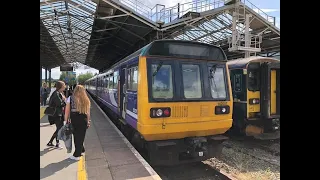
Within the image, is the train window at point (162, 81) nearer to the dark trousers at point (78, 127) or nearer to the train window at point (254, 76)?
the dark trousers at point (78, 127)

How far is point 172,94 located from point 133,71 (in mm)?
1454

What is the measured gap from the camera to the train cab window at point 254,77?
8562 mm

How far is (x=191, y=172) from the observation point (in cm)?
581

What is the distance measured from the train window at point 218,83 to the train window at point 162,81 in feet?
3.47

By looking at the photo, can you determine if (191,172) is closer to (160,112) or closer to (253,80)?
(160,112)

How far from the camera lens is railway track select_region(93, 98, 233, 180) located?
5.46 metres

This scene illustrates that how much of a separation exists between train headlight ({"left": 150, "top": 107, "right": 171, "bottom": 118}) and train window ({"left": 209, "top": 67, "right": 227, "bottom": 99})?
1.21 metres

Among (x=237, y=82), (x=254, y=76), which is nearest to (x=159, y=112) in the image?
(x=237, y=82)

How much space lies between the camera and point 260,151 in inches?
300

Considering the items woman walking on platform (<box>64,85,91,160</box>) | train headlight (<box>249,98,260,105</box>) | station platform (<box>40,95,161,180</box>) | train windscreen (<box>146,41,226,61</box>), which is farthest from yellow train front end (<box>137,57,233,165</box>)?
train headlight (<box>249,98,260,105</box>)

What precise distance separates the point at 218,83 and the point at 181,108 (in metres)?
1.19

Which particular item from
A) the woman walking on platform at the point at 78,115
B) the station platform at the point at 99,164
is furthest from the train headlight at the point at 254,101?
the woman walking on platform at the point at 78,115
